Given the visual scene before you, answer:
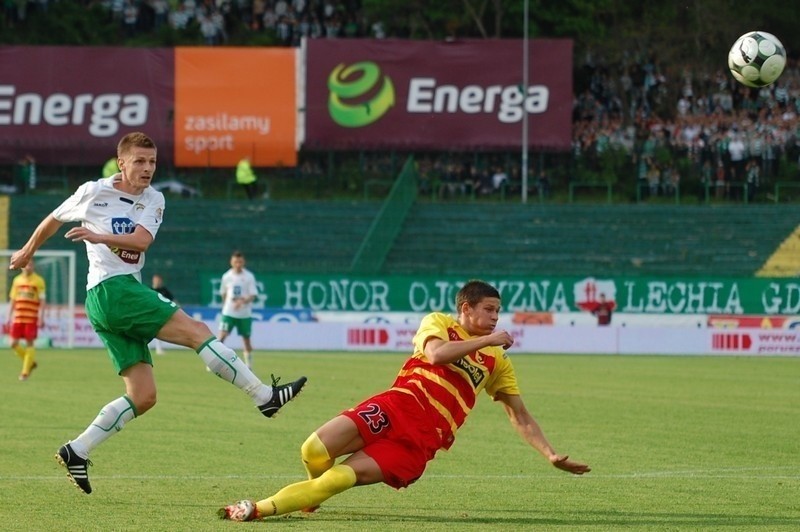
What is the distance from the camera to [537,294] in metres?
37.2

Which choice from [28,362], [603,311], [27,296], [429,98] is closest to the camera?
[28,362]

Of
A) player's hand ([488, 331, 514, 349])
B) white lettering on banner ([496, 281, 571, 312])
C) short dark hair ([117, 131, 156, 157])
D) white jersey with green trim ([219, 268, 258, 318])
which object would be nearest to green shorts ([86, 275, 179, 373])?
short dark hair ([117, 131, 156, 157])

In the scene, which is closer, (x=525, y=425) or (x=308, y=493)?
(x=308, y=493)

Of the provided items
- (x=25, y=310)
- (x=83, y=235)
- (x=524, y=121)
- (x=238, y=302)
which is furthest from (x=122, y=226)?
(x=524, y=121)

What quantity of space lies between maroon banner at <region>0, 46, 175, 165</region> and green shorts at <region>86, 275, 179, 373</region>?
3456 centimetres

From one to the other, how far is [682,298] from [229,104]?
15209mm

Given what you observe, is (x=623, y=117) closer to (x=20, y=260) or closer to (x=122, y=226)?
(x=122, y=226)

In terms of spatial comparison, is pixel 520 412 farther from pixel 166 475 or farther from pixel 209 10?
pixel 209 10

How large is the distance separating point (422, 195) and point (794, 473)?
103 ft

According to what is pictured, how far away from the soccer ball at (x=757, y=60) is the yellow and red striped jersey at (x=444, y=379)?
8142 millimetres

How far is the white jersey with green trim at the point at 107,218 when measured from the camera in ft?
31.2

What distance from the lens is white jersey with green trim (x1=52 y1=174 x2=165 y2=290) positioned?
31.2 feet

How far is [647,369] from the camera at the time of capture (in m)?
27.4

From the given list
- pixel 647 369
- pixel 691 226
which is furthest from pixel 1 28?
pixel 647 369
